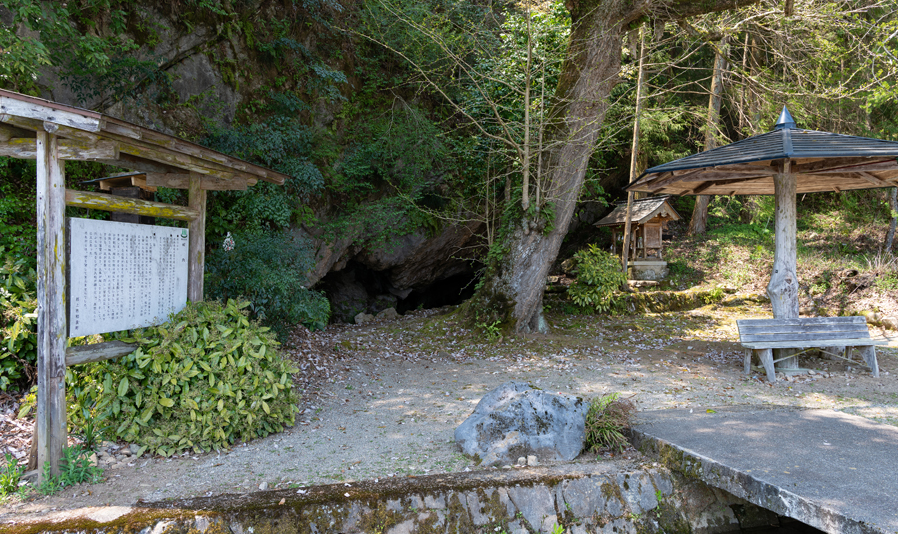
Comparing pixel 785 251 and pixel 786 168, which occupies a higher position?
pixel 786 168

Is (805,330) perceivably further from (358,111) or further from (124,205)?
(358,111)

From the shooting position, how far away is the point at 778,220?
24.2 feet

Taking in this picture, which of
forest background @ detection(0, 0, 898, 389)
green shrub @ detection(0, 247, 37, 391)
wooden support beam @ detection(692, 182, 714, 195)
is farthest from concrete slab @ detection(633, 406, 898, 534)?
green shrub @ detection(0, 247, 37, 391)

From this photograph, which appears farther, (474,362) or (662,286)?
(662,286)

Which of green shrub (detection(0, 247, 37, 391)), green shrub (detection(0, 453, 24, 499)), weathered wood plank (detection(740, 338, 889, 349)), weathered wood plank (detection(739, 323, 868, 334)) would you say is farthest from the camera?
weathered wood plank (detection(739, 323, 868, 334))

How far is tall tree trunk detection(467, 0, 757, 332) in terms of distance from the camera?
28.6ft

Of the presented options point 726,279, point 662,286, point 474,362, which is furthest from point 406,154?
point 726,279

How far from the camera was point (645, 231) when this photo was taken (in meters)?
13.6

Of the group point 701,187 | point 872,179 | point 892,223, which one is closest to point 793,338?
point 872,179

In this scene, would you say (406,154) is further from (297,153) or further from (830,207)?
(830,207)

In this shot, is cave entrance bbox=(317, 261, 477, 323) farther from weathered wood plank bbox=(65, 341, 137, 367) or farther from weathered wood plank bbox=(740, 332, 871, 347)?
weathered wood plank bbox=(65, 341, 137, 367)

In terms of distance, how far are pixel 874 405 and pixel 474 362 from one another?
16.5 ft

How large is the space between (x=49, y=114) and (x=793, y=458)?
6172 millimetres

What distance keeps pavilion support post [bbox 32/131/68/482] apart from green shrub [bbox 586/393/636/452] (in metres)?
4.30
